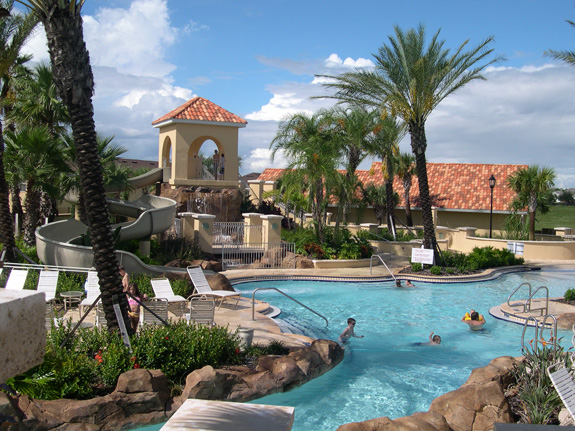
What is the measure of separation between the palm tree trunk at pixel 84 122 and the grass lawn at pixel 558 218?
50.4 metres

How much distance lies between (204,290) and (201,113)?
16497mm

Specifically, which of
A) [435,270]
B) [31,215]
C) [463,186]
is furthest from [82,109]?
[463,186]

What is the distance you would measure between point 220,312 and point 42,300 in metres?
10.3

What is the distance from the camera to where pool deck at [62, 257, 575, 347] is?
1119 cm

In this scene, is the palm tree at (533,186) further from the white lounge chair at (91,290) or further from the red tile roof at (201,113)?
the white lounge chair at (91,290)

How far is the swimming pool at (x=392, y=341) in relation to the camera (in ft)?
28.0

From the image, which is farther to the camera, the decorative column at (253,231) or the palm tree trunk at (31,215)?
the decorative column at (253,231)

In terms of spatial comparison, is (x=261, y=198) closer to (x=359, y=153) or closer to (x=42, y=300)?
(x=359, y=153)

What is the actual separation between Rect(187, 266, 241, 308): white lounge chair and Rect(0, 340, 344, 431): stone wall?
448 centimetres

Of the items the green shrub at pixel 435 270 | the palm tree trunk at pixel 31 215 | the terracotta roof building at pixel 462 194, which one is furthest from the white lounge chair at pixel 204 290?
the terracotta roof building at pixel 462 194

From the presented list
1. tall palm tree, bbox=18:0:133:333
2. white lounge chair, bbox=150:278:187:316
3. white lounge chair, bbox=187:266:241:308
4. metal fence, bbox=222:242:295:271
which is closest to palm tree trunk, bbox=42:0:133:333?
tall palm tree, bbox=18:0:133:333

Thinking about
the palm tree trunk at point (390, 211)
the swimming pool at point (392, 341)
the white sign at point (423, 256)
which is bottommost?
the swimming pool at point (392, 341)

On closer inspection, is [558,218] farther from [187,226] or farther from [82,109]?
[82,109]

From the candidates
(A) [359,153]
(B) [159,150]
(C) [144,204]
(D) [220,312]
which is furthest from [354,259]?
(B) [159,150]
